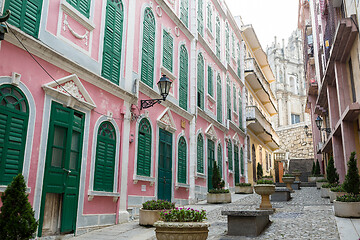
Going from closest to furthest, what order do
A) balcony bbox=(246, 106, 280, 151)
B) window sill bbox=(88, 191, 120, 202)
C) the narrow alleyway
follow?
the narrow alleyway → window sill bbox=(88, 191, 120, 202) → balcony bbox=(246, 106, 280, 151)

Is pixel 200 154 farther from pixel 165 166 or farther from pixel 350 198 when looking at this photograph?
pixel 350 198

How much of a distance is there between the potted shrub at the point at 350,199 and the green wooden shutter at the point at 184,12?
10.3 m

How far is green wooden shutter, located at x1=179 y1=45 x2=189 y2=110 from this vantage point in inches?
647

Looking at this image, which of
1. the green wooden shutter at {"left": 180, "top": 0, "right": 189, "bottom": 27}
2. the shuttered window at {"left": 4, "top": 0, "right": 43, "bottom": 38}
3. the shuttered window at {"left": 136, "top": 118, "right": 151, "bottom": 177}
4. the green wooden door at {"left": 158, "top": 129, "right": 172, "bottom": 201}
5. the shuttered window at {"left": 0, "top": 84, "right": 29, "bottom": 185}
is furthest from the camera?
the green wooden shutter at {"left": 180, "top": 0, "right": 189, "bottom": 27}

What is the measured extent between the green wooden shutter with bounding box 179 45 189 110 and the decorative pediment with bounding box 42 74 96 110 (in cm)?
676

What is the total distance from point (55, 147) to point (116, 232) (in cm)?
272

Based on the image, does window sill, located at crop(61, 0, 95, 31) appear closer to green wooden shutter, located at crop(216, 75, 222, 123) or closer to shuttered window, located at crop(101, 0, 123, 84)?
shuttered window, located at crop(101, 0, 123, 84)

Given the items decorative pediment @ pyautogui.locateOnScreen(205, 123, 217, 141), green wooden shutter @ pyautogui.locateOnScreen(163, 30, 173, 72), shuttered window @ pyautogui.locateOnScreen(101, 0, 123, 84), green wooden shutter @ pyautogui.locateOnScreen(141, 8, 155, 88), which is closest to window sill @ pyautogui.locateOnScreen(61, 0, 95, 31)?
shuttered window @ pyautogui.locateOnScreen(101, 0, 123, 84)

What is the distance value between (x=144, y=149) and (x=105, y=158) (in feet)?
7.53

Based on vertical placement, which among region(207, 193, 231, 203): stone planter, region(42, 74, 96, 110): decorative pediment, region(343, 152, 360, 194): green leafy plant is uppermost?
region(42, 74, 96, 110): decorative pediment

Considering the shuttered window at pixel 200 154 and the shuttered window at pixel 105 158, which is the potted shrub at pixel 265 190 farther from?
the shuttered window at pixel 200 154

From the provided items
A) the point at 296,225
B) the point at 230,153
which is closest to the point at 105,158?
the point at 296,225

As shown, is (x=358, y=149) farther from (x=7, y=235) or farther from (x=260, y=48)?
(x=260, y=48)

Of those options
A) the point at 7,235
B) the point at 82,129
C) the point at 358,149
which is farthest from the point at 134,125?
the point at 358,149
